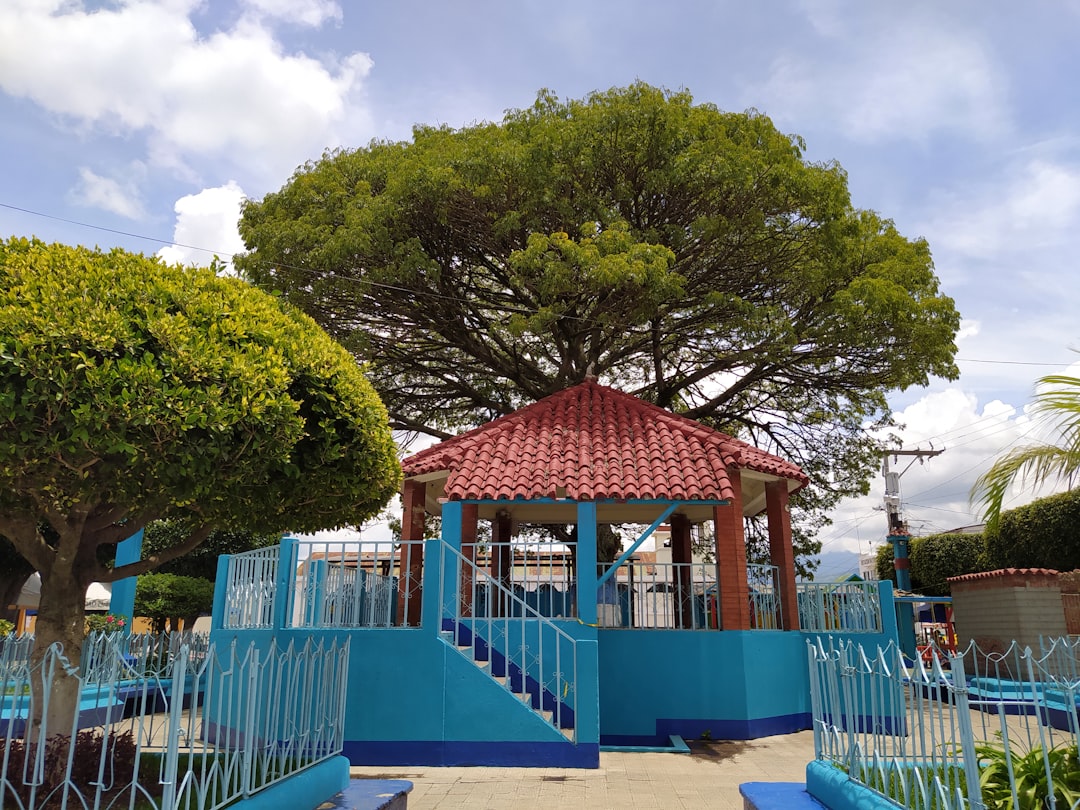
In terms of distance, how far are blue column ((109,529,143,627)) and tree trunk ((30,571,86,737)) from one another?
9247 mm

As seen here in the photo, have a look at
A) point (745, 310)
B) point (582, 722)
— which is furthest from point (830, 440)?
point (582, 722)

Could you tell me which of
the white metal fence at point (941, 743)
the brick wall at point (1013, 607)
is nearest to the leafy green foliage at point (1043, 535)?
the brick wall at point (1013, 607)

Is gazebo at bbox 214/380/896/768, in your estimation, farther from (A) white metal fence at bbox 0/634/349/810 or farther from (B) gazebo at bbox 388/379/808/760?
(A) white metal fence at bbox 0/634/349/810

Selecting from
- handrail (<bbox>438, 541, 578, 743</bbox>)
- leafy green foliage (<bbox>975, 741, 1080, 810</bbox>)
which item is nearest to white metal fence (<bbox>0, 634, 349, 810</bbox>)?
handrail (<bbox>438, 541, 578, 743</bbox>)

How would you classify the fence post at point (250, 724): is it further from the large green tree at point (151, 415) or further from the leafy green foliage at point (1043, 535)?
the leafy green foliage at point (1043, 535)

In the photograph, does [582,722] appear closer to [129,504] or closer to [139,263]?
[129,504]

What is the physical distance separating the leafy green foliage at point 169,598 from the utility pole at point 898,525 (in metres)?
21.0

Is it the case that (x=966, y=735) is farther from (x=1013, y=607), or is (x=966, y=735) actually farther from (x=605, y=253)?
(x=1013, y=607)

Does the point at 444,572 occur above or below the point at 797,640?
above

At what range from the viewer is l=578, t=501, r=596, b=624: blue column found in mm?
9977

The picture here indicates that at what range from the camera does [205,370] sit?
4.68m

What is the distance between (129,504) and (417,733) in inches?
202

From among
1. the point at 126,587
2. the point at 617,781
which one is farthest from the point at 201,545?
the point at 617,781

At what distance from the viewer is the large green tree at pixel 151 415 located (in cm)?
439
